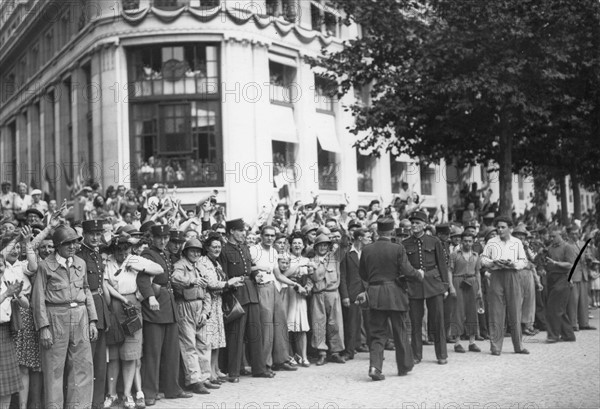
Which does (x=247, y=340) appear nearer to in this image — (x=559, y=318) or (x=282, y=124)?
(x=559, y=318)

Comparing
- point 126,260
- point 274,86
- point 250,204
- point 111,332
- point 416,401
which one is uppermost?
point 274,86

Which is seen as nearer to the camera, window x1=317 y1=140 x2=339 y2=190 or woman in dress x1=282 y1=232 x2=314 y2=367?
woman in dress x1=282 y1=232 x2=314 y2=367

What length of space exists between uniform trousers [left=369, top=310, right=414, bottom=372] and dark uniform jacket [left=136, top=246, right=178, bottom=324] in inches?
104

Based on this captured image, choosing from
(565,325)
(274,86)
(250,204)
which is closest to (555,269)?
(565,325)

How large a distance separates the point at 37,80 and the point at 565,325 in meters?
30.8

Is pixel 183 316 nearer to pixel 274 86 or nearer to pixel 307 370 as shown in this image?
pixel 307 370

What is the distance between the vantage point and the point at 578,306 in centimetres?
1609

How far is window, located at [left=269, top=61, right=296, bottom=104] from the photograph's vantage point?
1206 inches

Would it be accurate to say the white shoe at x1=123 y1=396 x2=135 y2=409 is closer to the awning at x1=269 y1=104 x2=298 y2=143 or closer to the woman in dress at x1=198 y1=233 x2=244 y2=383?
the woman in dress at x1=198 y1=233 x2=244 y2=383

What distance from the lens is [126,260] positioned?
30.8ft

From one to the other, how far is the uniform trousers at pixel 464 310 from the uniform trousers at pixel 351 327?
166cm

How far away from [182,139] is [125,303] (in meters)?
20.3

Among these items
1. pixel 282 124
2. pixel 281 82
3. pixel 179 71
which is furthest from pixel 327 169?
pixel 179 71

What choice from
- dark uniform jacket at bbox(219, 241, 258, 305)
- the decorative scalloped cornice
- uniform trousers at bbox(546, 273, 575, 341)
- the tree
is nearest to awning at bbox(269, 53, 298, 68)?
the decorative scalloped cornice
